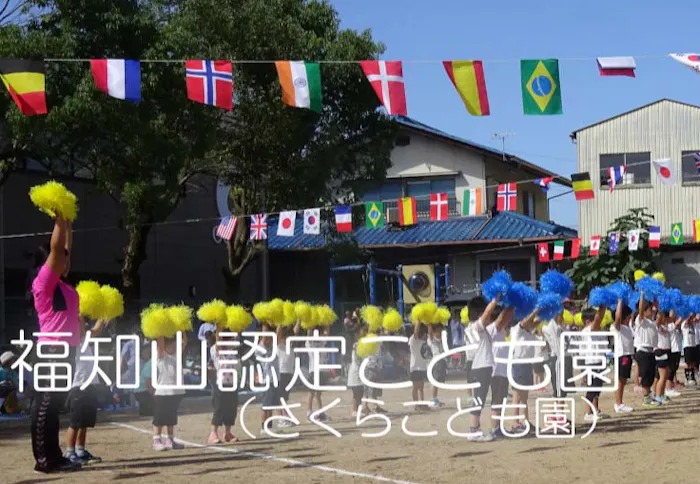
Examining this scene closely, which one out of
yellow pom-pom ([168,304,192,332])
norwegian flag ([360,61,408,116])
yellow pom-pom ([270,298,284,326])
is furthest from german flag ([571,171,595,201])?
yellow pom-pom ([168,304,192,332])

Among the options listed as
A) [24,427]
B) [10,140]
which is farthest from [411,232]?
[24,427]

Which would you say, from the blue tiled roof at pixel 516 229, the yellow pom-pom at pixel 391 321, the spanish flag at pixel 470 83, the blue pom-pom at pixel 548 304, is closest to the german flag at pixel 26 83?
the spanish flag at pixel 470 83

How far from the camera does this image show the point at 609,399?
17203mm

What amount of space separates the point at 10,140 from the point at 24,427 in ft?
20.7

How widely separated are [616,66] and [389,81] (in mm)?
3025

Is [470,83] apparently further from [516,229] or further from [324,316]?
[516,229]

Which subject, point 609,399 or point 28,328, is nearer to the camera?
point 609,399

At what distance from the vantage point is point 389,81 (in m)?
14.0

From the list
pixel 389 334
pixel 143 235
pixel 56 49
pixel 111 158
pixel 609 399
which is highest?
pixel 56 49

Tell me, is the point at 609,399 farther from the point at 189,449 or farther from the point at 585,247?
the point at 585,247

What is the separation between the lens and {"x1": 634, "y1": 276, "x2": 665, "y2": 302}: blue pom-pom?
15.7m

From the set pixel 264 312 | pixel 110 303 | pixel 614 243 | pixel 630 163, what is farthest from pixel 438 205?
pixel 110 303

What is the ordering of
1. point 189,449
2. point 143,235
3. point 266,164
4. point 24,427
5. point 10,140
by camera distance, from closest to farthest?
1. point 189,449
2. point 24,427
3. point 10,140
4. point 143,235
5. point 266,164

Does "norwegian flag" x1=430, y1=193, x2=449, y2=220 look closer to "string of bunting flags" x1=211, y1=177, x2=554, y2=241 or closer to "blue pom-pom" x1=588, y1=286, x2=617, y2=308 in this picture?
"string of bunting flags" x1=211, y1=177, x2=554, y2=241
